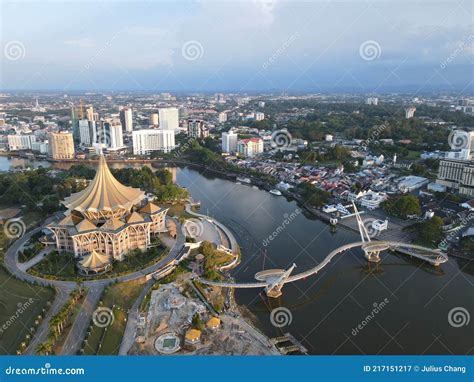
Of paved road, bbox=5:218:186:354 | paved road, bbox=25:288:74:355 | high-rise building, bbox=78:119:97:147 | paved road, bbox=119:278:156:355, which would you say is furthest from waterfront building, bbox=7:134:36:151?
paved road, bbox=119:278:156:355

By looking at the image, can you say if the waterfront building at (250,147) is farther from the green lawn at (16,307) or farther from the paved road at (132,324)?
the green lawn at (16,307)

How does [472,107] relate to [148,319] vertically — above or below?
above

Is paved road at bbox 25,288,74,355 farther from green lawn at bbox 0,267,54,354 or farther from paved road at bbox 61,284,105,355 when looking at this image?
paved road at bbox 61,284,105,355

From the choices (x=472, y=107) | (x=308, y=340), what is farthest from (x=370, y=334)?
(x=472, y=107)

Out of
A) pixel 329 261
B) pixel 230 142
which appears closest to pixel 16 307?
pixel 329 261

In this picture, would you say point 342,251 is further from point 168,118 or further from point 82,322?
point 168,118

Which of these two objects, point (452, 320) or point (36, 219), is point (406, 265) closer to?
point (452, 320)

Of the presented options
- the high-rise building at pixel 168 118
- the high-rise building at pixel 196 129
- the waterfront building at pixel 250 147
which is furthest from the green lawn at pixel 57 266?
the high-rise building at pixel 168 118
